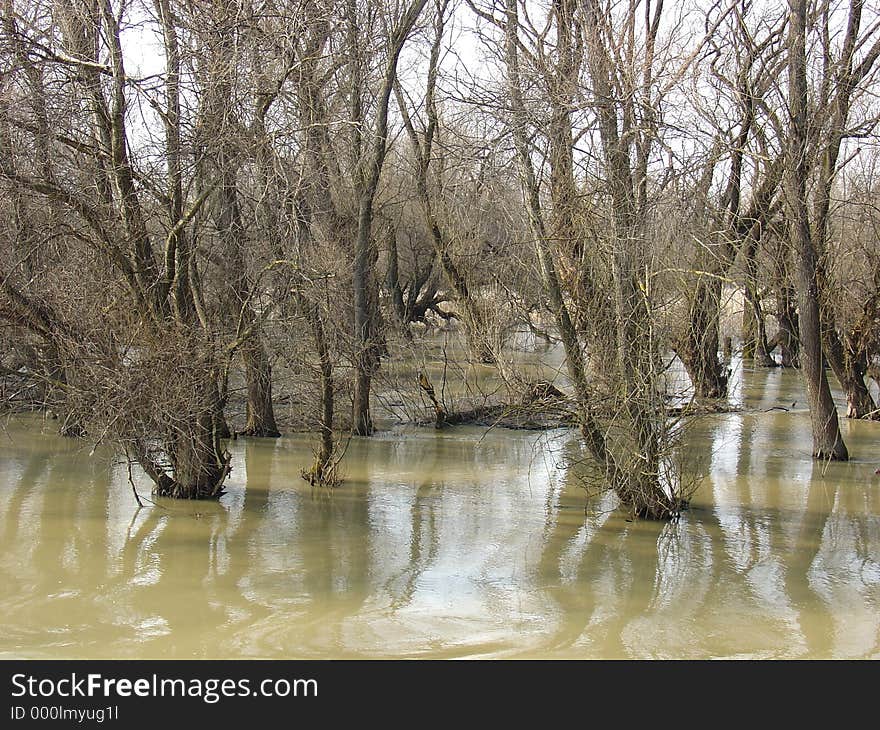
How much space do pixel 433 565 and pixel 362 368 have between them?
5.12 meters

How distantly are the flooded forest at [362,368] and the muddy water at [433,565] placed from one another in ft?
0.14

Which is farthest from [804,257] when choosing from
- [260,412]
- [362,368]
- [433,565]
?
[260,412]

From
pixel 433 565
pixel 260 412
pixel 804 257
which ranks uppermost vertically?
pixel 804 257

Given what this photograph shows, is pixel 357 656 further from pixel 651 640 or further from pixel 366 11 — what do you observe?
pixel 366 11

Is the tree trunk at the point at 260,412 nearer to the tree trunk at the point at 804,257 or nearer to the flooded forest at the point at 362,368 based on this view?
the flooded forest at the point at 362,368

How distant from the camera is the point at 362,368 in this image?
1392cm

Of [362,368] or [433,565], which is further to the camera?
[362,368]

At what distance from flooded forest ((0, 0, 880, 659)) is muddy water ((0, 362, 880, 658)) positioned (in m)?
0.04

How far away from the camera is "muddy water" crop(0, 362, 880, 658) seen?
7.28 meters

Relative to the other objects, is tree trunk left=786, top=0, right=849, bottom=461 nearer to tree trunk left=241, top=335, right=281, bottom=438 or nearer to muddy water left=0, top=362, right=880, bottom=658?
muddy water left=0, top=362, right=880, bottom=658

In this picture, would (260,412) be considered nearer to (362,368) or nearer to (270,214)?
(362,368)

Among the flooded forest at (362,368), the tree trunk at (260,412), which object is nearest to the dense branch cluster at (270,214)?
the flooded forest at (362,368)

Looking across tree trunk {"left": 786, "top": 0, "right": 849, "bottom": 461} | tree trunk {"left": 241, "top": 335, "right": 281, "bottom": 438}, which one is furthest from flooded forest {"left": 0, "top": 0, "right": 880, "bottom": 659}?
tree trunk {"left": 241, "top": 335, "right": 281, "bottom": 438}

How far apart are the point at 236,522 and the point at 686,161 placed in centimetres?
595
